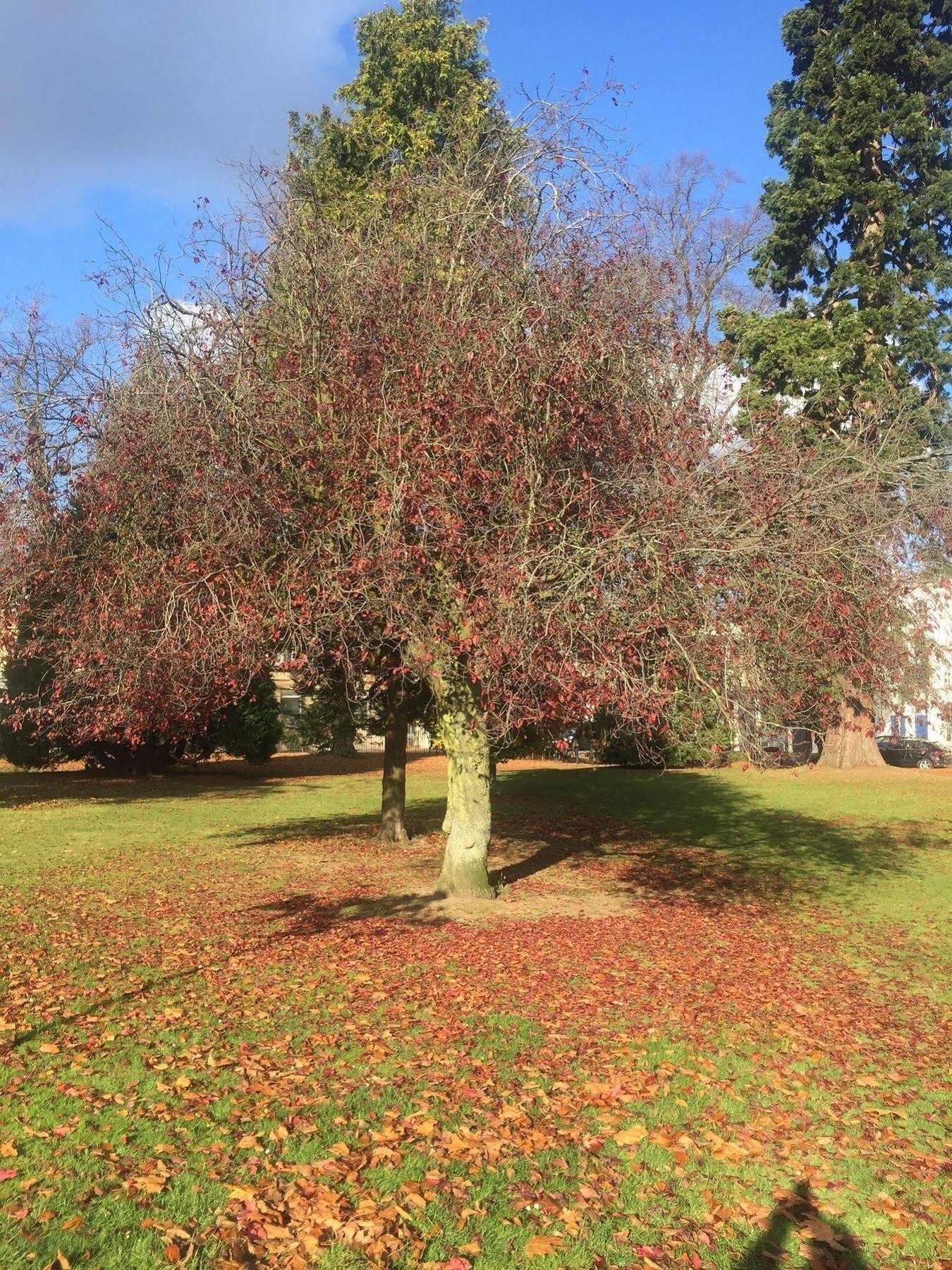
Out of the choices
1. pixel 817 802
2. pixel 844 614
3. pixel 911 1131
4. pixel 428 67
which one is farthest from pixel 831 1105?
pixel 428 67

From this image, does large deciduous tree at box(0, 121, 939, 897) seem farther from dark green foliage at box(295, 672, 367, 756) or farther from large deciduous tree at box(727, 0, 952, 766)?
large deciduous tree at box(727, 0, 952, 766)

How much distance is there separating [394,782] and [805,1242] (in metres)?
13.2

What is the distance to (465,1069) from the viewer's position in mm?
6406

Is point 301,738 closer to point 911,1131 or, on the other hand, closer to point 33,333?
point 33,333

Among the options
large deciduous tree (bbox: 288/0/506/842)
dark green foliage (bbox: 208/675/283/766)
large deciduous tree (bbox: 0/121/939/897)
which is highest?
large deciduous tree (bbox: 288/0/506/842)

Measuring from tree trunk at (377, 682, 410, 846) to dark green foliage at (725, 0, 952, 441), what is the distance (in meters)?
15.2

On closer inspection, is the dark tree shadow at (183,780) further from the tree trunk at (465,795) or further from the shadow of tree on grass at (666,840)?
the tree trunk at (465,795)

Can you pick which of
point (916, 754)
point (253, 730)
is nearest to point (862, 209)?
point (916, 754)

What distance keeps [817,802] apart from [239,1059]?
20.5 metres

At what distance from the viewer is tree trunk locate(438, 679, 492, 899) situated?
11.0m

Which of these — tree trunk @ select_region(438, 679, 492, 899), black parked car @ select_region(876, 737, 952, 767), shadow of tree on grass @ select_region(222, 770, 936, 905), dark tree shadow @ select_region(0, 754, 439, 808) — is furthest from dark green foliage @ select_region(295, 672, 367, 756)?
black parked car @ select_region(876, 737, 952, 767)

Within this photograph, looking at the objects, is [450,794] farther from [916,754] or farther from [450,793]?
[916,754]

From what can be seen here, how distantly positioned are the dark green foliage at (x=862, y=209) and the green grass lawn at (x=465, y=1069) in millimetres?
17496

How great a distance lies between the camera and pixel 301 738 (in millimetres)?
38000
